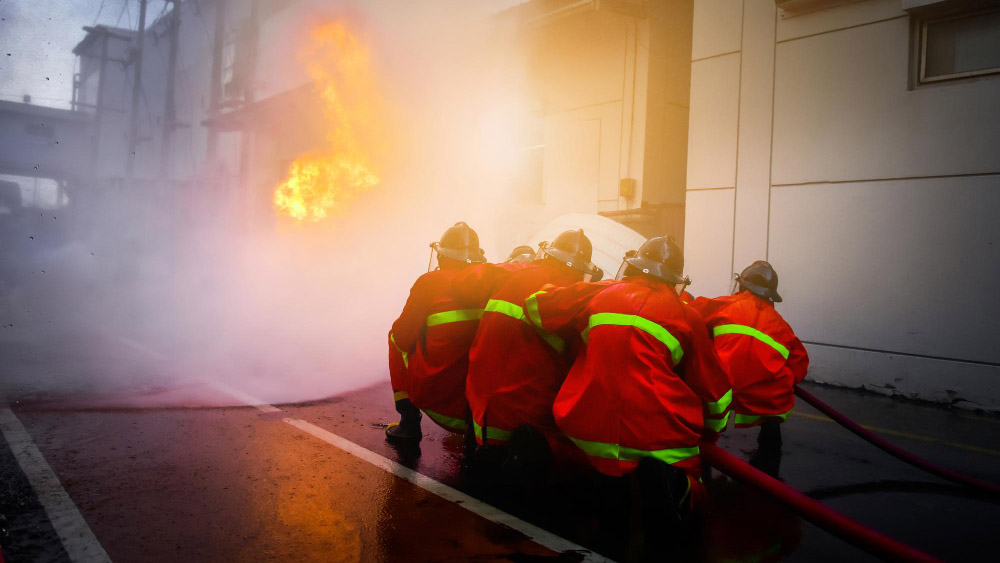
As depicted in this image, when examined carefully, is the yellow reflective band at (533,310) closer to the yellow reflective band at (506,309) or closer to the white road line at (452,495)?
the yellow reflective band at (506,309)

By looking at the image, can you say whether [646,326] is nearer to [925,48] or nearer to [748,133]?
[748,133]

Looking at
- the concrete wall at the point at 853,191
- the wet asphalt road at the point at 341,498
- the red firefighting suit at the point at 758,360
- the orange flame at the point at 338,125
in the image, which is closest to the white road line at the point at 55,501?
the wet asphalt road at the point at 341,498

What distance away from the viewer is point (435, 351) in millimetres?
4297

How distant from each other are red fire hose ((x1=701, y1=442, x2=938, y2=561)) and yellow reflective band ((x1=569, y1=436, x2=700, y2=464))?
0.62ft

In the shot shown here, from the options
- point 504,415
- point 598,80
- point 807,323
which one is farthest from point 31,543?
point 598,80

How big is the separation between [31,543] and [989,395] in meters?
8.72

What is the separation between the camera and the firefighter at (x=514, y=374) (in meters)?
3.66

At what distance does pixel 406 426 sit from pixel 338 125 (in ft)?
30.3

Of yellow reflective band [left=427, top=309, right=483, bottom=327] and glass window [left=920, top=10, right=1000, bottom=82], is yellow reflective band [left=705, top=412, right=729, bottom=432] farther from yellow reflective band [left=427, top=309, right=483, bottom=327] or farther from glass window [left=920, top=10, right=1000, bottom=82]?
glass window [left=920, top=10, right=1000, bottom=82]

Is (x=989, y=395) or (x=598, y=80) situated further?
(x=598, y=80)

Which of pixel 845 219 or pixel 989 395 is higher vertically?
pixel 845 219

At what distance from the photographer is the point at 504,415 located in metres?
3.67

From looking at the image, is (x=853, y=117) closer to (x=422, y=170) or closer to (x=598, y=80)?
(x=598, y=80)

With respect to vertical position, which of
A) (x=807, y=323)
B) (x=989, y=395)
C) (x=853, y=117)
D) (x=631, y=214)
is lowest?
(x=989, y=395)
